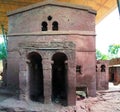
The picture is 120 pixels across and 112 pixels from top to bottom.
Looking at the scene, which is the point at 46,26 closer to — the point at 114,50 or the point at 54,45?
the point at 54,45

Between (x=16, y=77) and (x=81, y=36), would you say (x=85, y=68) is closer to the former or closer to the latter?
(x=81, y=36)

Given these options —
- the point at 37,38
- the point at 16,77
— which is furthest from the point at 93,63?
the point at 16,77

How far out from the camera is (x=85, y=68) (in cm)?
1636

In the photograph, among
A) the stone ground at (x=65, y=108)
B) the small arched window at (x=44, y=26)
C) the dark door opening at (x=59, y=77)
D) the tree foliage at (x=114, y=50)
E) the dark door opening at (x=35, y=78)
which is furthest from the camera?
the tree foliage at (x=114, y=50)

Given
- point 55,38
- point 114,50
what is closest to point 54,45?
point 55,38

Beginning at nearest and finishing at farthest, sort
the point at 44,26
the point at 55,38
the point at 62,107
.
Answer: the point at 62,107 → the point at 55,38 → the point at 44,26

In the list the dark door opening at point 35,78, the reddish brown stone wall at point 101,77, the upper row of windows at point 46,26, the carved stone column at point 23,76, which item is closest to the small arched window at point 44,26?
Result: the upper row of windows at point 46,26

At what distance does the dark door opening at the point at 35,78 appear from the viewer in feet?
47.6

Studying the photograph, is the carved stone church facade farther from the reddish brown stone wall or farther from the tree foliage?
the tree foliage

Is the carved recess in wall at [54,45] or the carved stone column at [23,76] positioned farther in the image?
the carved stone column at [23,76]

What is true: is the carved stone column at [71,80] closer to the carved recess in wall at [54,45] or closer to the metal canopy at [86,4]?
the carved recess in wall at [54,45]

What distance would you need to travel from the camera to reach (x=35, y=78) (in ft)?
51.0

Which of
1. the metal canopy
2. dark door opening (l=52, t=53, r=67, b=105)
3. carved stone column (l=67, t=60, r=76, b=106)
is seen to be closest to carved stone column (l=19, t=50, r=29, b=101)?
dark door opening (l=52, t=53, r=67, b=105)

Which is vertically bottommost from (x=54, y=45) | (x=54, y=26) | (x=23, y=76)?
(x=23, y=76)
